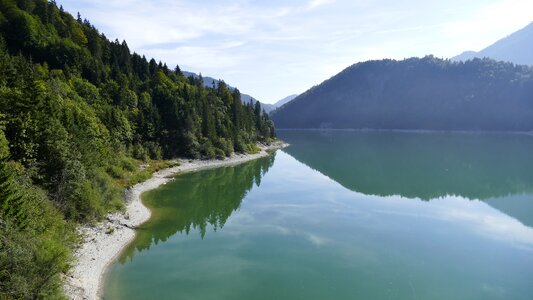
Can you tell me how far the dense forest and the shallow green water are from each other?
6794 mm

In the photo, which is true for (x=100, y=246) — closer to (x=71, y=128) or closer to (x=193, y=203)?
(x=71, y=128)

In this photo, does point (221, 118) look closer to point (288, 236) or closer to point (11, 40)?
point (11, 40)

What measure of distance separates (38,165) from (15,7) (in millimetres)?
78739

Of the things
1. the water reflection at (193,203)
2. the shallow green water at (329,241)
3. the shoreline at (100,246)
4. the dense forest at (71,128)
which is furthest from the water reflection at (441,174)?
the shoreline at (100,246)

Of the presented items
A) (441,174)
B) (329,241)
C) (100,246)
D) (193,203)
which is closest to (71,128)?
(100,246)

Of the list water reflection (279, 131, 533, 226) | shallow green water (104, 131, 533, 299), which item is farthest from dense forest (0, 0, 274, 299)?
water reflection (279, 131, 533, 226)

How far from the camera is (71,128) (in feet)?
149

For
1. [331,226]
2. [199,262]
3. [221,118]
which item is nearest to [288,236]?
[331,226]

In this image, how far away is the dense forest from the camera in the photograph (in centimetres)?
2411

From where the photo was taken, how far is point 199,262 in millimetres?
35219

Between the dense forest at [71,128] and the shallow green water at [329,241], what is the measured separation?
6.79 meters

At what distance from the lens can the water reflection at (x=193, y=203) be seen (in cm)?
4241

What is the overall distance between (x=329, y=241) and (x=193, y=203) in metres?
23.3

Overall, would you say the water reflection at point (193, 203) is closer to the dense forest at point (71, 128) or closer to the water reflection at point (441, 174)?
the dense forest at point (71, 128)
